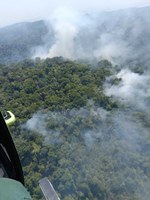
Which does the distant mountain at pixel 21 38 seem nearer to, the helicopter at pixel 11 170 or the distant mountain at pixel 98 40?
the distant mountain at pixel 98 40

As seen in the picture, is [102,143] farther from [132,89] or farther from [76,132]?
[132,89]

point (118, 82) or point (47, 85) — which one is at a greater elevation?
point (47, 85)

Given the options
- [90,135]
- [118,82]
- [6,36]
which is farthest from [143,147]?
[6,36]

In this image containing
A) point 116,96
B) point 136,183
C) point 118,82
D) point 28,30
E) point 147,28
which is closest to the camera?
point 136,183

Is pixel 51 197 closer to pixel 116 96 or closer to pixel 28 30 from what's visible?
pixel 116 96

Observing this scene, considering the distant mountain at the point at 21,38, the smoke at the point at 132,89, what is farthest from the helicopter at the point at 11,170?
the distant mountain at the point at 21,38

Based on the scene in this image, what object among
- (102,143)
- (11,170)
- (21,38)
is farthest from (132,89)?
(11,170)
